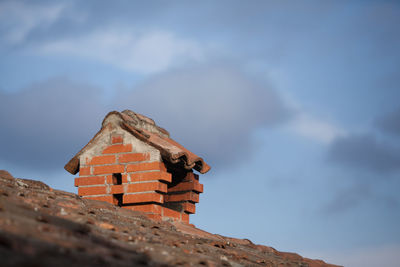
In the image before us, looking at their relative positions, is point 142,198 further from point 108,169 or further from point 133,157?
point 108,169

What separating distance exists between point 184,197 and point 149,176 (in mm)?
1289

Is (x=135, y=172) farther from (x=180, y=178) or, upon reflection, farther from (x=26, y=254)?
(x=26, y=254)

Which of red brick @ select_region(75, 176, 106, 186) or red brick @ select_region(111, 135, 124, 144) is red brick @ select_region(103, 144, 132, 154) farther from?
red brick @ select_region(75, 176, 106, 186)

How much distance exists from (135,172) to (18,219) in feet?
14.8

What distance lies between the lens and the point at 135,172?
30.6 ft

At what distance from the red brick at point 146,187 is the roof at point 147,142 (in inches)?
19.2

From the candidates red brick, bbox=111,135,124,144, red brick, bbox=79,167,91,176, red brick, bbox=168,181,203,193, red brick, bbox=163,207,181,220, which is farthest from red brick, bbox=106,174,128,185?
red brick, bbox=168,181,203,193

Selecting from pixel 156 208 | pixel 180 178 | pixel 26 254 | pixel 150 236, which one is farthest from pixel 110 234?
pixel 180 178

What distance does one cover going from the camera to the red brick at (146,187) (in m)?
9.09

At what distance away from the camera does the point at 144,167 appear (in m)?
9.26

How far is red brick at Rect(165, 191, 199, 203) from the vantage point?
10180mm

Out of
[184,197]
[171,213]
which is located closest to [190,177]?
[184,197]

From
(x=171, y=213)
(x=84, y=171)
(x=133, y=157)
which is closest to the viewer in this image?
(x=133, y=157)

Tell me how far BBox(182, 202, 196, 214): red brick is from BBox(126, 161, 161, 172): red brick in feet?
4.34
